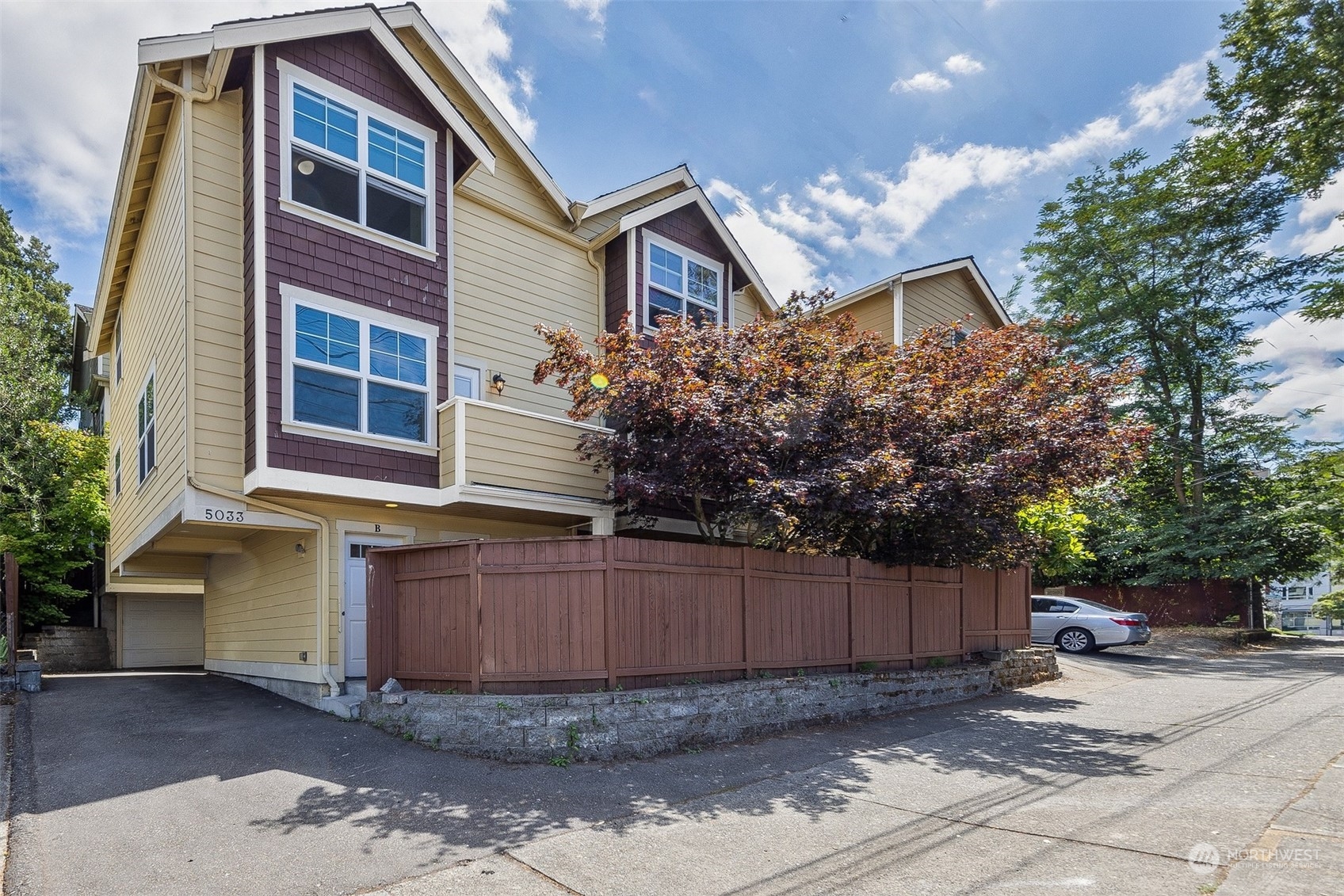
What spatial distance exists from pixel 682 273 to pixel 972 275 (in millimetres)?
9092

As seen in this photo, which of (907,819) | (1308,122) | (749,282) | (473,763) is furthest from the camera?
(1308,122)

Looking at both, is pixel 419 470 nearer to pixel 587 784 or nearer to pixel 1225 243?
pixel 587 784

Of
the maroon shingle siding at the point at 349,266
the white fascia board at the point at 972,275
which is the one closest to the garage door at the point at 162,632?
the maroon shingle siding at the point at 349,266

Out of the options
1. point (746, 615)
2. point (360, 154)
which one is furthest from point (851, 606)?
point (360, 154)

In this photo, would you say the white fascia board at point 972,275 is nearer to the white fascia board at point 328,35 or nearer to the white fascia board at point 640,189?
the white fascia board at point 640,189

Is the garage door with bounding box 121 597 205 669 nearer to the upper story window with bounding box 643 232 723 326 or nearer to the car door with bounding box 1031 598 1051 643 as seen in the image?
the upper story window with bounding box 643 232 723 326

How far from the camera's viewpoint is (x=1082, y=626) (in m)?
17.8

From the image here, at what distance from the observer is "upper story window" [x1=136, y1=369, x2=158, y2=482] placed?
450 inches

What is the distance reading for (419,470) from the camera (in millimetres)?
10250

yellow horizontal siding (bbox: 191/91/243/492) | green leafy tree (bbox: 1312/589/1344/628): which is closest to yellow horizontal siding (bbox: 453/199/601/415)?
yellow horizontal siding (bbox: 191/91/243/492)

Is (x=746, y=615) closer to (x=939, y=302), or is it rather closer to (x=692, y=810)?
(x=692, y=810)

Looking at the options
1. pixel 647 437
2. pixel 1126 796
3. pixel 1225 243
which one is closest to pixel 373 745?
pixel 647 437

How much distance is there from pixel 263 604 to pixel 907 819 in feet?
31.5

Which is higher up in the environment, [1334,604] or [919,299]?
[919,299]
